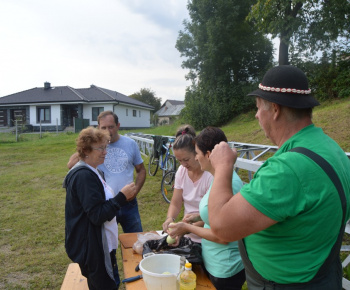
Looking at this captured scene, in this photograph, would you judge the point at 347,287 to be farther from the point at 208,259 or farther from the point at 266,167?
the point at 266,167

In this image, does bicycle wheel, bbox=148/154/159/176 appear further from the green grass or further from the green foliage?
the green foliage

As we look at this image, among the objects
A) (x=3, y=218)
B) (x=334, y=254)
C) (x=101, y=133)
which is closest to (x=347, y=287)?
(x=334, y=254)

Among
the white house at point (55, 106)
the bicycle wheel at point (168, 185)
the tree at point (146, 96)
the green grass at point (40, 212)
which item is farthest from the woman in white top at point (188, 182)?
the tree at point (146, 96)

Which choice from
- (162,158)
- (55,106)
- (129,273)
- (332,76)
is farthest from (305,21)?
(55,106)

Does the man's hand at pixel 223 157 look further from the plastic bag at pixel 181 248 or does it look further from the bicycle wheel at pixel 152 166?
the bicycle wheel at pixel 152 166

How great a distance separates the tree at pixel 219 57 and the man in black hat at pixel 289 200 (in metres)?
18.0

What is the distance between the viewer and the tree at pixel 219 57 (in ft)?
64.6

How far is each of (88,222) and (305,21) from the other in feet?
52.0

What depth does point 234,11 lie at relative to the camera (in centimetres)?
1986

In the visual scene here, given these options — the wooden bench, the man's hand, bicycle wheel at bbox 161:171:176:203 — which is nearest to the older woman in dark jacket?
the wooden bench

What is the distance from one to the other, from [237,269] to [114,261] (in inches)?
43.4

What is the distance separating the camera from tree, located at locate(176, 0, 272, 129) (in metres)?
19.7

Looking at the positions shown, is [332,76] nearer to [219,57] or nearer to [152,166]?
[219,57]

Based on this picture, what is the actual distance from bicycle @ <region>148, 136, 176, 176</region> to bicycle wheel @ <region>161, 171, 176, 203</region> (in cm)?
25
